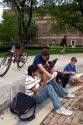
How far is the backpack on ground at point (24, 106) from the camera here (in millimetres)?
6957

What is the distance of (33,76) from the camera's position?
26.0 ft

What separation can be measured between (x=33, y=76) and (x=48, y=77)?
0.64 meters

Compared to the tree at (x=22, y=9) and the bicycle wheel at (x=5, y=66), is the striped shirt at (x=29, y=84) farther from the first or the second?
the tree at (x=22, y=9)

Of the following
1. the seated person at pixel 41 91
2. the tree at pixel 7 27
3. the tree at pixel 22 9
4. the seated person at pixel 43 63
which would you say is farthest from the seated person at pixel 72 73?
the tree at pixel 7 27

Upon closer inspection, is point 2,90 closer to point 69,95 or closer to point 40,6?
point 69,95

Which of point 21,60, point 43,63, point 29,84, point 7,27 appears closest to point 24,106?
point 29,84

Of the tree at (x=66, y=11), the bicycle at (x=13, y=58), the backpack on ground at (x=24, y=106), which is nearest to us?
the backpack on ground at (x=24, y=106)

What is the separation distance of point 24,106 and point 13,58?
549cm

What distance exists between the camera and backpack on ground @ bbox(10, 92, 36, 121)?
22.8ft

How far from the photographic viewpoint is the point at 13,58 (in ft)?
40.6

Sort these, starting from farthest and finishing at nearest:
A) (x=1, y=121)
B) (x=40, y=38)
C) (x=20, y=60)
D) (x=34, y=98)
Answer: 1. (x=40, y=38)
2. (x=20, y=60)
3. (x=34, y=98)
4. (x=1, y=121)

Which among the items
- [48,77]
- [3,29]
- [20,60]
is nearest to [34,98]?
[48,77]

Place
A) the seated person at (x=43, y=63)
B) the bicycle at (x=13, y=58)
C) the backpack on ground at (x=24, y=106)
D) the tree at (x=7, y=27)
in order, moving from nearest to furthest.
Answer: the backpack on ground at (x=24, y=106)
the seated person at (x=43, y=63)
the bicycle at (x=13, y=58)
the tree at (x=7, y=27)

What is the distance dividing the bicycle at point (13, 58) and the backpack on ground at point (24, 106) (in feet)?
10.1
